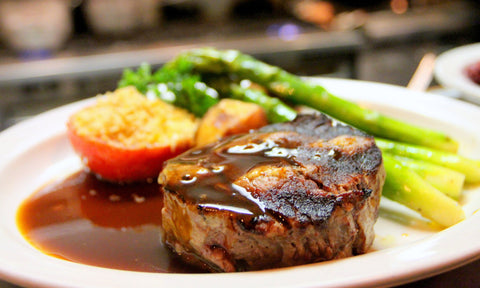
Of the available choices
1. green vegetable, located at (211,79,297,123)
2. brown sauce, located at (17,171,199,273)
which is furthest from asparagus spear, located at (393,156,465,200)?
brown sauce, located at (17,171,199,273)

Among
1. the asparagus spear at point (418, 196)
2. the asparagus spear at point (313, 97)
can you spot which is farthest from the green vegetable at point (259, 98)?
the asparagus spear at point (418, 196)

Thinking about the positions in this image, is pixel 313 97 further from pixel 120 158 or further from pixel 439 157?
pixel 120 158

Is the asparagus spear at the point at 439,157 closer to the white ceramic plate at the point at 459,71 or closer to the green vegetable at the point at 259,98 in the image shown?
the green vegetable at the point at 259,98

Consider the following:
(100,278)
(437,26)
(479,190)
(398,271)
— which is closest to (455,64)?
(479,190)

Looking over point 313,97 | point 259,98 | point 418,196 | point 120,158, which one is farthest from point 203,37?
point 418,196

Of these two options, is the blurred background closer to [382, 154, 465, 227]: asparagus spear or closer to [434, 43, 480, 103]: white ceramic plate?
[434, 43, 480, 103]: white ceramic plate
